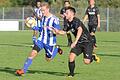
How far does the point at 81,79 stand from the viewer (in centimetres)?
1141

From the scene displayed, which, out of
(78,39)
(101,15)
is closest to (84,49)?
(78,39)

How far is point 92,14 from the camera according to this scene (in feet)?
62.8

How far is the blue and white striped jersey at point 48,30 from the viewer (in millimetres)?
12102

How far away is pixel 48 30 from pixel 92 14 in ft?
23.7

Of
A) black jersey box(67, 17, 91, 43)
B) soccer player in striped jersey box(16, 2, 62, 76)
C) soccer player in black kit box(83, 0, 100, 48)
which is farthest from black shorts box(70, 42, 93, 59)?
soccer player in black kit box(83, 0, 100, 48)

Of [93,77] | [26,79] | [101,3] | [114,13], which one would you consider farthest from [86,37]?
[101,3]

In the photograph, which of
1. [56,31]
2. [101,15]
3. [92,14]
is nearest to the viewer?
[56,31]

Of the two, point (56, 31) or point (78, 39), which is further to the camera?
point (56, 31)

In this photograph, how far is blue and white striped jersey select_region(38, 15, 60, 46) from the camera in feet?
39.7

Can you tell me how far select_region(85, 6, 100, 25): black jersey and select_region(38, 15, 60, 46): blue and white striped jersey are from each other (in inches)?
264

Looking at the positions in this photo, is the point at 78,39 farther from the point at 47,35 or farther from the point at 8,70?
the point at 8,70

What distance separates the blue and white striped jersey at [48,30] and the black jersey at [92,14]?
22.0 ft

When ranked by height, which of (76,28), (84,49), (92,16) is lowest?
(84,49)

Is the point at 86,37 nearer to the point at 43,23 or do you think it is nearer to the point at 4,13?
the point at 43,23
